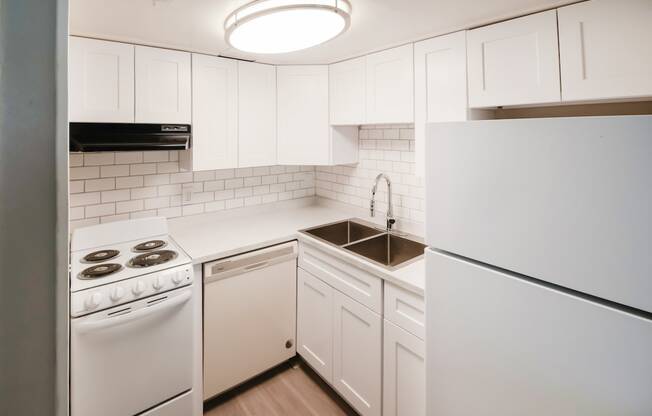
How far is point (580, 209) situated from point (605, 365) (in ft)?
1.27

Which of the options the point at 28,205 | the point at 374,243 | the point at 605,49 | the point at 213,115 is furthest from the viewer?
the point at 374,243

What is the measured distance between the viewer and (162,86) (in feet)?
6.70

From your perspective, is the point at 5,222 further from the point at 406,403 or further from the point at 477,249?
the point at 406,403

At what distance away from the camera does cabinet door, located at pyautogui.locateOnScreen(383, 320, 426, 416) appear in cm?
159

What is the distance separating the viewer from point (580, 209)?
2.79 ft

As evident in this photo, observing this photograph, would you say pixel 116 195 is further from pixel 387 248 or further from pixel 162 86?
pixel 387 248

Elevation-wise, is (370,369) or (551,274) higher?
(551,274)

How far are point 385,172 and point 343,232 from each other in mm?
574

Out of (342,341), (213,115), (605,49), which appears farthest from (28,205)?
(213,115)

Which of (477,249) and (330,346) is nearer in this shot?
(477,249)

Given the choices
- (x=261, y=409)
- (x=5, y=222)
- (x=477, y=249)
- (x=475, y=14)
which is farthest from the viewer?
(x=261, y=409)

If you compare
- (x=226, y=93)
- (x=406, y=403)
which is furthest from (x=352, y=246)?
(x=226, y=93)

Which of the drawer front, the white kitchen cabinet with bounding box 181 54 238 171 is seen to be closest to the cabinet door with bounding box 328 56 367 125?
the white kitchen cabinet with bounding box 181 54 238 171

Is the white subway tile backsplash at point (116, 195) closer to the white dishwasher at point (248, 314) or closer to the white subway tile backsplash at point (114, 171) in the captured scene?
the white subway tile backsplash at point (114, 171)
